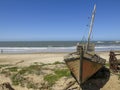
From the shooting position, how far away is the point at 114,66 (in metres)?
18.3

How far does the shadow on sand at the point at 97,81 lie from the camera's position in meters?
15.5

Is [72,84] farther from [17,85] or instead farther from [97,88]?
[17,85]

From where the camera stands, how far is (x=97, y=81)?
53.1 feet

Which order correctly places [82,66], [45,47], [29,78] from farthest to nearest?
[45,47] → [29,78] → [82,66]

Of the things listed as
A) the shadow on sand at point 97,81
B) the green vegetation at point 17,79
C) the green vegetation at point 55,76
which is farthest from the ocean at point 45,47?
the shadow on sand at point 97,81

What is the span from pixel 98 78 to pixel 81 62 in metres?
2.81

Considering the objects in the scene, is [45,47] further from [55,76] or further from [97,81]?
[97,81]

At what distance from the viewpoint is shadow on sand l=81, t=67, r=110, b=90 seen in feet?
51.0

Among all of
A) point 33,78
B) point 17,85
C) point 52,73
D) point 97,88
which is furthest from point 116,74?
point 17,85

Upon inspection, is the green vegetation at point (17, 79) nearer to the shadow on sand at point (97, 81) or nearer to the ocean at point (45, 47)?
the shadow on sand at point (97, 81)

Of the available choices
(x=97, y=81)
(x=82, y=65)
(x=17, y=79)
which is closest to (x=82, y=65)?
(x=82, y=65)

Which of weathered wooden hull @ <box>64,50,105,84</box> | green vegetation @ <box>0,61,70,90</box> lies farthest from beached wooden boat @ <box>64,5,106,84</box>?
green vegetation @ <box>0,61,70,90</box>

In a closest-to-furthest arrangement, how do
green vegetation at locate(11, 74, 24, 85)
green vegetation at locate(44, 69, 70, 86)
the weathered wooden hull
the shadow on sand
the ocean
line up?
the weathered wooden hull < the shadow on sand < green vegetation at locate(44, 69, 70, 86) < green vegetation at locate(11, 74, 24, 85) < the ocean

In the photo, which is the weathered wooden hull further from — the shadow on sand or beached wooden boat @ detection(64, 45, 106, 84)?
the shadow on sand
